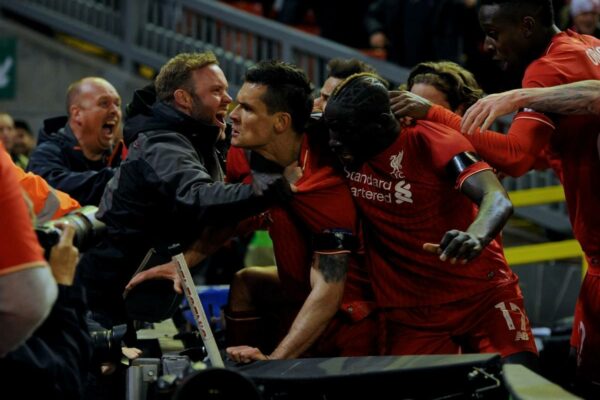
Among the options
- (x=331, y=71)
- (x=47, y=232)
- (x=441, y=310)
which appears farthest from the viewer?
(x=331, y=71)

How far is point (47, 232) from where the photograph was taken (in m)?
3.74

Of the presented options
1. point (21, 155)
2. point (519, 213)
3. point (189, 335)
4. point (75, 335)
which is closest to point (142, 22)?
point (21, 155)

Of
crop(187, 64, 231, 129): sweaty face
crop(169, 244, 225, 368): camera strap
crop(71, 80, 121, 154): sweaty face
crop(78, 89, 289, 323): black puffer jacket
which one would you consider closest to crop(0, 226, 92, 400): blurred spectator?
crop(169, 244, 225, 368): camera strap

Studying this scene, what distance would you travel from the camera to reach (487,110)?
4320 millimetres

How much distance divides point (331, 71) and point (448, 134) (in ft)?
6.41

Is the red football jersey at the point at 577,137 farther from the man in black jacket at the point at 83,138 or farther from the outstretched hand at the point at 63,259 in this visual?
the man in black jacket at the point at 83,138

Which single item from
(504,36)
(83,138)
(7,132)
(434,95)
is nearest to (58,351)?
(504,36)

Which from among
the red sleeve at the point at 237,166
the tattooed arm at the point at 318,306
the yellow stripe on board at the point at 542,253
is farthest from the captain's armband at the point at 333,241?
the yellow stripe on board at the point at 542,253

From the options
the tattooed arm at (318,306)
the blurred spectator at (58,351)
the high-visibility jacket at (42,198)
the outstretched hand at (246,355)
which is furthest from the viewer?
the tattooed arm at (318,306)

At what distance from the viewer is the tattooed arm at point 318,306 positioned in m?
4.42

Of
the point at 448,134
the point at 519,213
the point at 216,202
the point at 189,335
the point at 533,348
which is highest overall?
the point at 448,134

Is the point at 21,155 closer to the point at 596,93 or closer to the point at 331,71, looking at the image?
the point at 331,71

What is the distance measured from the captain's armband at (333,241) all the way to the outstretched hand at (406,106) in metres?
0.52

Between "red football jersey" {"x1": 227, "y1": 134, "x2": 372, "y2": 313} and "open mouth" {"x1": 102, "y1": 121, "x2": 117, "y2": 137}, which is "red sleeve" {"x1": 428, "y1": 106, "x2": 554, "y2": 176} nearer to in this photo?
"red football jersey" {"x1": 227, "y1": 134, "x2": 372, "y2": 313}
